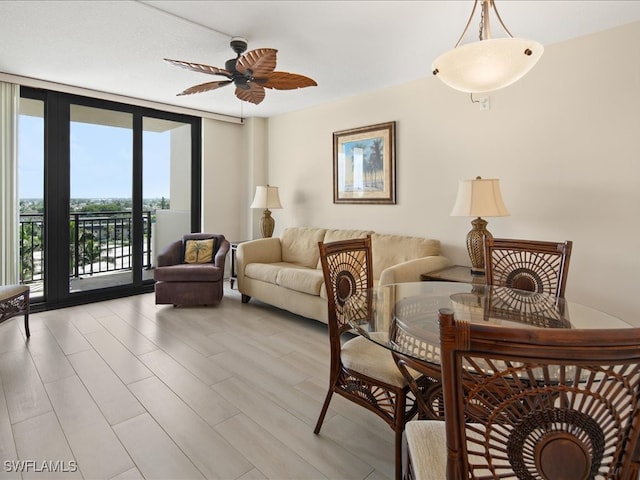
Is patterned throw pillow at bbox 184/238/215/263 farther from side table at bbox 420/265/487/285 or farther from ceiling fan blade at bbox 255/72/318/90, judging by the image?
side table at bbox 420/265/487/285

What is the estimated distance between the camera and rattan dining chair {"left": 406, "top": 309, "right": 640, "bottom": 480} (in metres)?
0.63

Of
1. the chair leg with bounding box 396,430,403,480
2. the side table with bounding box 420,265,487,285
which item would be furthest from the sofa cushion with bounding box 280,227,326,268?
the chair leg with bounding box 396,430,403,480

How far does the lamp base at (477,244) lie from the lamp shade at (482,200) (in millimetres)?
228

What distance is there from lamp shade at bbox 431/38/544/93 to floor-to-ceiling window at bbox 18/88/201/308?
13.9 feet

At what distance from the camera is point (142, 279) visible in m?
4.82

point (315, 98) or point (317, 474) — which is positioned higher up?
point (315, 98)

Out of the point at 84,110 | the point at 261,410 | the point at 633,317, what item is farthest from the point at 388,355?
the point at 84,110

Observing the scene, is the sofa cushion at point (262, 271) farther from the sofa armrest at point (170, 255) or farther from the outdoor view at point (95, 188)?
the outdoor view at point (95, 188)

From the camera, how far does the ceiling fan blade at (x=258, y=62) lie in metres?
2.25

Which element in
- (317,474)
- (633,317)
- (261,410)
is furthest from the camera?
(633,317)

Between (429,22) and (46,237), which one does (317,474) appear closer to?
(429,22)

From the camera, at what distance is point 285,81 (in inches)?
105

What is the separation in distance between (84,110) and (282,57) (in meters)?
2.74

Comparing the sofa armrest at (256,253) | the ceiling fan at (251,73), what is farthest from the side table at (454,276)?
the sofa armrest at (256,253)
